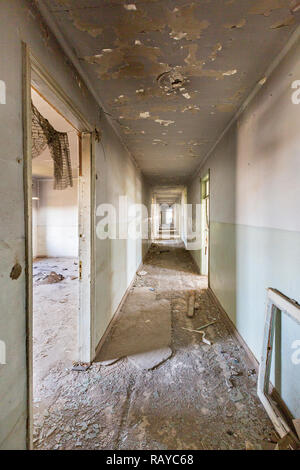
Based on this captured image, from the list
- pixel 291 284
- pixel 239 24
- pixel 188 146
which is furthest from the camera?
pixel 188 146

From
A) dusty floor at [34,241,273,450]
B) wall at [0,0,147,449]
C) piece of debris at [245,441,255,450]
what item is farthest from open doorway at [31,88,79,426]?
piece of debris at [245,441,255,450]

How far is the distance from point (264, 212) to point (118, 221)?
6.22ft

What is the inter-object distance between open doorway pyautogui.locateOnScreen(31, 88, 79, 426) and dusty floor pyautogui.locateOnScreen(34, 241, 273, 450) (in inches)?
5.2

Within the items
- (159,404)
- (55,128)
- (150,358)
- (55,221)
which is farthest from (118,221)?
(55,221)

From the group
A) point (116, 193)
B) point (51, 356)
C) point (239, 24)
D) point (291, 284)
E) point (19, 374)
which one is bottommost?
point (51, 356)

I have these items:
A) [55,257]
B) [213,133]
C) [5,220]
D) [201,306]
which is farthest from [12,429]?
[55,257]

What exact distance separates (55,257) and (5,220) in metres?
6.75

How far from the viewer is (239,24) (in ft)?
4.26

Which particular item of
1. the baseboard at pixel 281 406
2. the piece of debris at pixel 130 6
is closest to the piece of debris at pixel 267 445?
the baseboard at pixel 281 406

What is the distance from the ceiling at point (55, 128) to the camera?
2480mm

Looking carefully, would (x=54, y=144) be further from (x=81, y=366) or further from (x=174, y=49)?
(x=81, y=366)

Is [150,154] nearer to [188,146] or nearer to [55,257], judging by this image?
[188,146]

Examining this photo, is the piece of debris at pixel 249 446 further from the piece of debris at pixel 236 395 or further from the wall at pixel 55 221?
the wall at pixel 55 221

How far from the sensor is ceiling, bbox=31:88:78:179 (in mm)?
2480
